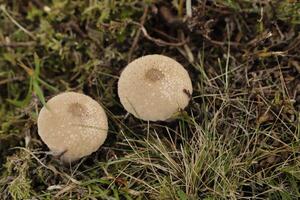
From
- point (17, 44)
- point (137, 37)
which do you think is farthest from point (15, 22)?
point (137, 37)

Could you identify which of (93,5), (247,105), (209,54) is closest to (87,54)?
(93,5)

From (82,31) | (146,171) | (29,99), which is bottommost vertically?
(146,171)

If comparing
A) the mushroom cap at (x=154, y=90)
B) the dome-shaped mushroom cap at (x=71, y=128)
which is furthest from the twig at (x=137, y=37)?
the dome-shaped mushroom cap at (x=71, y=128)

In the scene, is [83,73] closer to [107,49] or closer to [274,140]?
[107,49]

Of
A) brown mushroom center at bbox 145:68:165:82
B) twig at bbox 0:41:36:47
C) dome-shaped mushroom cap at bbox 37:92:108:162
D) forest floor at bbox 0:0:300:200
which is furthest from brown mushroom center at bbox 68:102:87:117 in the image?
twig at bbox 0:41:36:47

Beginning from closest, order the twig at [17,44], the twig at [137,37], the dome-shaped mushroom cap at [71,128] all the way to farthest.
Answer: the dome-shaped mushroom cap at [71,128] < the twig at [137,37] < the twig at [17,44]

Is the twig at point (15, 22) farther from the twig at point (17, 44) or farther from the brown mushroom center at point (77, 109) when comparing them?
the brown mushroom center at point (77, 109)
